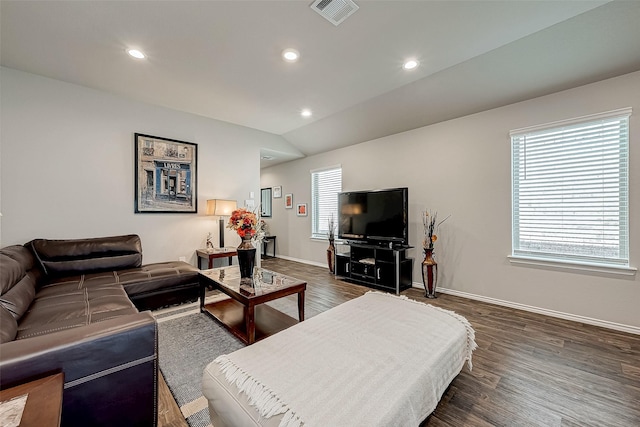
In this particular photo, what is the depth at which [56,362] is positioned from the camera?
118 centimetres

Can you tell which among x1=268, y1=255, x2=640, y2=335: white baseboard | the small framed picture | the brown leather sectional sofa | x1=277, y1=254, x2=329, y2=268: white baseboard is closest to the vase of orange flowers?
the brown leather sectional sofa

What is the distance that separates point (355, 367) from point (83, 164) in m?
4.23

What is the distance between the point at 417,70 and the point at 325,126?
2.12 m

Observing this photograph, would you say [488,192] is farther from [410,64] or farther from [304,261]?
[304,261]

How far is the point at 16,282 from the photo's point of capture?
214 centimetres

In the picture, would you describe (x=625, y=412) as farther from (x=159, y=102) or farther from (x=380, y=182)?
(x=159, y=102)

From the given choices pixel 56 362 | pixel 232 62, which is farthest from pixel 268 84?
pixel 56 362

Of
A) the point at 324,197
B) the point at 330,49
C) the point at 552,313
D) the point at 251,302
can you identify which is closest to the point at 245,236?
the point at 251,302

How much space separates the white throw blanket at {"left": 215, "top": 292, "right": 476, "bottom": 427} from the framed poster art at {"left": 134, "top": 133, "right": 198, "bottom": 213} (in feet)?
11.0

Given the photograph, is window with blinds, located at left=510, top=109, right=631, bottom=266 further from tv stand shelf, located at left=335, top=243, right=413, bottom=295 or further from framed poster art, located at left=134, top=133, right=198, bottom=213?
framed poster art, located at left=134, top=133, right=198, bottom=213

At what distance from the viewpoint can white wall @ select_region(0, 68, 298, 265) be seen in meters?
3.02

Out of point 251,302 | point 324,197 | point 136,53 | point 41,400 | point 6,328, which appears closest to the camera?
point 41,400

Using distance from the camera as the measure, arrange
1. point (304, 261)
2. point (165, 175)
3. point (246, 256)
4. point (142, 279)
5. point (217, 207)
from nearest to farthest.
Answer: point (246, 256) < point (142, 279) < point (165, 175) < point (217, 207) < point (304, 261)

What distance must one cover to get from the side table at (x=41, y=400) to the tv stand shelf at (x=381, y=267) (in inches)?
142
